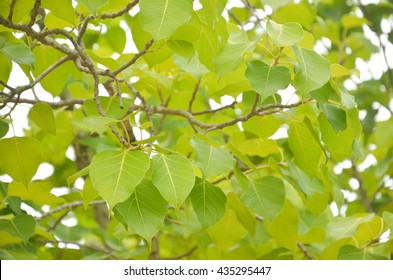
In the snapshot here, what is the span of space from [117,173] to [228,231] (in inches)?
27.3

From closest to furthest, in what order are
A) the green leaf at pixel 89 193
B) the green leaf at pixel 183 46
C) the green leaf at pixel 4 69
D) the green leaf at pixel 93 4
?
the green leaf at pixel 93 4, the green leaf at pixel 89 193, the green leaf at pixel 183 46, the green leaf at pixel 4 69

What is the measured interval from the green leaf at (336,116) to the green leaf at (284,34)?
17 centimetres

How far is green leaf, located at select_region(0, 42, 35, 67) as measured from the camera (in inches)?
52.3

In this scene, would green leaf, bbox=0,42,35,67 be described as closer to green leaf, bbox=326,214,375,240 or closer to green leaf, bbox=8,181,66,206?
green leaf, bbox=8,181,66,206

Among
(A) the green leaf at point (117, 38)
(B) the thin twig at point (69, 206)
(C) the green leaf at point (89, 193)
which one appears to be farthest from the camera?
(A) the green leaf at point (117, 38)

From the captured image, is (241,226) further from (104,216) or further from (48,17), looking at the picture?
(104,216)

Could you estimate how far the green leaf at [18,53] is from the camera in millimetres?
1329

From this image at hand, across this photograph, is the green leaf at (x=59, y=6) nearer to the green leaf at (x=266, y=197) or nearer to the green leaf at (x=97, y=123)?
the green leaf at (x=97, y=123)

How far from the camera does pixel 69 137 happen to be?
7.54 ft

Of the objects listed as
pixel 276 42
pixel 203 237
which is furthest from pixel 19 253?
pixel 276 42

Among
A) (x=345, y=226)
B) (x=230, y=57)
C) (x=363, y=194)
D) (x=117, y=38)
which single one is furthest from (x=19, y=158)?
(x=363, y=194)

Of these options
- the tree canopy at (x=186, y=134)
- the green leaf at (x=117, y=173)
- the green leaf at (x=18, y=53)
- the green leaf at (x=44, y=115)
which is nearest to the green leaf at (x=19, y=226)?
→ the tree canopy at (x=186, y=134)

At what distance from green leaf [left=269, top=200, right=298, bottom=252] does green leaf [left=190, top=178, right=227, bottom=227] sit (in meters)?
0.39

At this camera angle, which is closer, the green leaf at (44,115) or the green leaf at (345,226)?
the green leaf at (44,115)
